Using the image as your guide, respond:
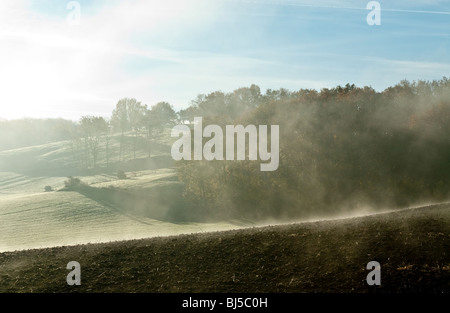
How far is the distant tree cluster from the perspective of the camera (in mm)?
41688

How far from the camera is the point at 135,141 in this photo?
107 meters

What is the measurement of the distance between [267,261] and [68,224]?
32.0m

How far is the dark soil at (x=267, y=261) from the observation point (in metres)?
10.2

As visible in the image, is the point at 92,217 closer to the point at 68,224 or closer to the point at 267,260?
the point at 68,224

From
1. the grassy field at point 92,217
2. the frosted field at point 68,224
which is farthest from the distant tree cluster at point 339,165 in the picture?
the frosted field at point 68,224

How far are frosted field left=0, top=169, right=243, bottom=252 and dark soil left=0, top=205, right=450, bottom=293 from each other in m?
14.7

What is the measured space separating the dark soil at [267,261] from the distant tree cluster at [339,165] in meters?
26.4

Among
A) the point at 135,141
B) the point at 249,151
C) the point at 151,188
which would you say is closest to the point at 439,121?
the point at 249,151

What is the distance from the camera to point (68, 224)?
3919cm

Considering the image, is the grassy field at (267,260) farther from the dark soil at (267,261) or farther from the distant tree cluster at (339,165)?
the distant tree cluster at (339,165)

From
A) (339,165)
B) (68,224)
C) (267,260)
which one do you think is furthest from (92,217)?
(267,260)
